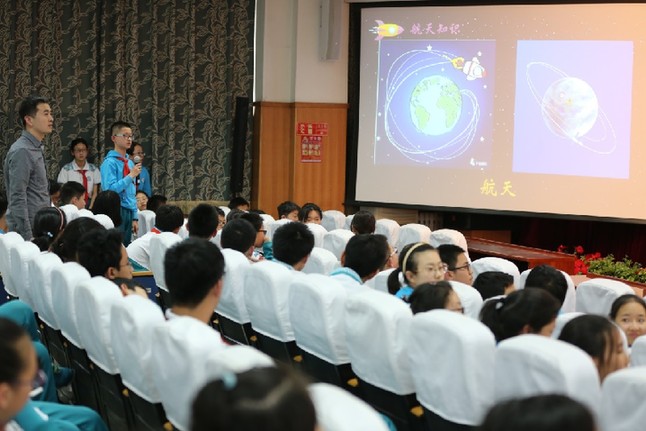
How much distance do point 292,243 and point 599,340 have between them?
2179 millimetres

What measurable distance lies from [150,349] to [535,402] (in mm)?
1519

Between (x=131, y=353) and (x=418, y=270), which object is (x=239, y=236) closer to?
(x=418, y=270)

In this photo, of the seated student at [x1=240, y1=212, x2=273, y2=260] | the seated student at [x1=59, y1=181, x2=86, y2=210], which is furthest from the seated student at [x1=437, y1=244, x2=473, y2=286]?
the seated student at [x1=59, y1=181, x2=86, y2=210]

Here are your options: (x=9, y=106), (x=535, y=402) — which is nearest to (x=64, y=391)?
(x=535, y=402)

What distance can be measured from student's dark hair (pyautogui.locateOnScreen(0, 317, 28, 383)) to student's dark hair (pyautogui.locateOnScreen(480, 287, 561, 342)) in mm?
1684

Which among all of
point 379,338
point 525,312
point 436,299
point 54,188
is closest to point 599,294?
point 436,299

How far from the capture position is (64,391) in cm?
396

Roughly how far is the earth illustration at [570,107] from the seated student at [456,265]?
5010 millimetres

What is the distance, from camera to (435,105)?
10312 mm

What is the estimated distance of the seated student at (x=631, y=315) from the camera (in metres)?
3.91

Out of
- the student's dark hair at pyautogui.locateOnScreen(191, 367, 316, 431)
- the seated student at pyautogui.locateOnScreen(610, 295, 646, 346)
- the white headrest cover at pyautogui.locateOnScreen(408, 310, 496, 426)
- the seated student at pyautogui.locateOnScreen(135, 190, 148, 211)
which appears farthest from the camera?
the seated student at pyautogui.locateOnScreen(135, 190, 148, 211)

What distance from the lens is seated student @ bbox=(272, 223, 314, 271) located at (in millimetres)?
4801

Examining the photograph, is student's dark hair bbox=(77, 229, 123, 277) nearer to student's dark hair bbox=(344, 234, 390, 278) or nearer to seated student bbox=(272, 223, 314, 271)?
seated student bbox=(272, 223, 314, 271)

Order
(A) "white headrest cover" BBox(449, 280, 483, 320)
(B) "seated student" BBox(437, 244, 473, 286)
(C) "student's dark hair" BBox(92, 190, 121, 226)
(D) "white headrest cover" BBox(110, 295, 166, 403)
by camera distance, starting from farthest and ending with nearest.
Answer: (C) "student's dark hair" BBox(92, 190, 121, 226), (B) "seated student" BBox(437, 244, 473, 286), (A) "white headrest cover" BBox(449, 280, 483, 320), (D) "white headrest cover" BBox(110, 295, 166, 403)
